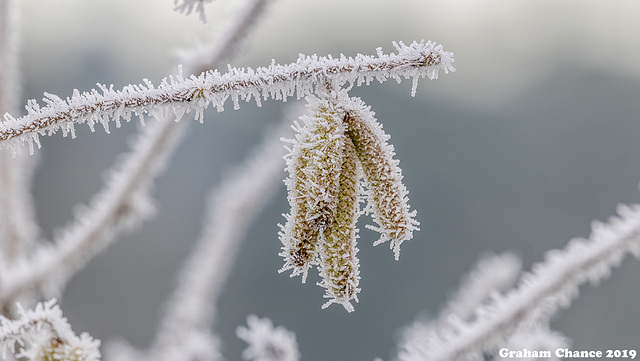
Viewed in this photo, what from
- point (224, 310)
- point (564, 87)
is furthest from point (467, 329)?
point (564, 87)

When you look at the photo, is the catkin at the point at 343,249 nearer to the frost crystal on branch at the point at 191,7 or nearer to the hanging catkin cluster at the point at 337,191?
the hanging catkin cluster at the point at 337,191

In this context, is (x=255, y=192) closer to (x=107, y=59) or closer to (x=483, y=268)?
(x=483, y=268)

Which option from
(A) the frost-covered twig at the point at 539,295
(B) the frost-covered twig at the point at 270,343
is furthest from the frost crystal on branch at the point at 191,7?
(A) the frost-covered twig at the point at 539,295

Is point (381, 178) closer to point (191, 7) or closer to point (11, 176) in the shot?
point (191, 7)

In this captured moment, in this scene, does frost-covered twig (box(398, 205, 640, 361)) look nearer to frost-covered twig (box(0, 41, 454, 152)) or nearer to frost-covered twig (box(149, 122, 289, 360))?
frost-covered twig (box(0, 41, 454, 152))

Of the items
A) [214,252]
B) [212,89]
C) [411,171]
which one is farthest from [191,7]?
[411,171]
